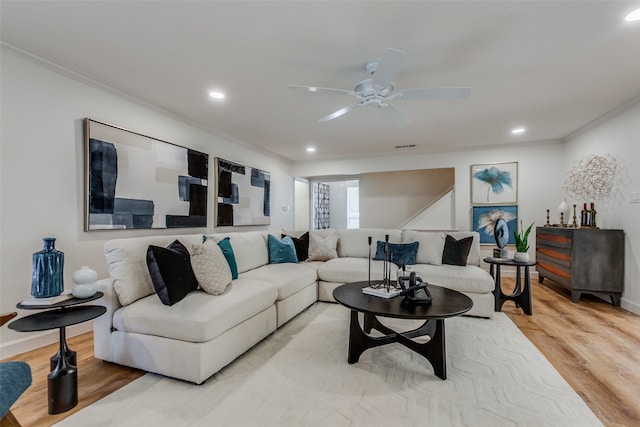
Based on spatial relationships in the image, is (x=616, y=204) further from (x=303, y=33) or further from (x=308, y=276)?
(x=303, y=33)

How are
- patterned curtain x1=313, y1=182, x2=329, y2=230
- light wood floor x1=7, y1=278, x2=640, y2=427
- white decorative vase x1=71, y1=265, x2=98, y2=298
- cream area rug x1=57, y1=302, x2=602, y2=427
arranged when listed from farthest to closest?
1. patterned curtain x1=313, y1=182, x2=329, y2=230
2. white decorative vase x1=71, y1=265, x2=98, y2=298
3. light wood floor x1=7, y1=278, x2=640, y2=427
4. cream area rug x1=57, y1=302, x2=602, y2=427

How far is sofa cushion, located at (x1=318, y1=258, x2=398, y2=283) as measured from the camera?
3.59 m

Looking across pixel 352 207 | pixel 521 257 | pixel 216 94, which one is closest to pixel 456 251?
pixel 521 257

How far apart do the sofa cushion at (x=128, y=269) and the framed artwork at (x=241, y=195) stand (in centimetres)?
214

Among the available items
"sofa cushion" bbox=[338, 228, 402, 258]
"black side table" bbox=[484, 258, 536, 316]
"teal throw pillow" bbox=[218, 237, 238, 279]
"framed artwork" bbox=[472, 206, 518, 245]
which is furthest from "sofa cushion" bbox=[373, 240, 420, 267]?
"framed artwork" bbox=[472, 206, 518, 245]

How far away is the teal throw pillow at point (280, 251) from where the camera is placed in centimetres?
384

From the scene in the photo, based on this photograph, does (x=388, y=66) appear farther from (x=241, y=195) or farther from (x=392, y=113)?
(x=241, y=195)

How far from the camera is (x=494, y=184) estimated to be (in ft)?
17.7

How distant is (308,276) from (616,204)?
156 inches

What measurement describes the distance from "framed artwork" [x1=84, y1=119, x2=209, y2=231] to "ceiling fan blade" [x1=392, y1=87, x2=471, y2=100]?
2787mm

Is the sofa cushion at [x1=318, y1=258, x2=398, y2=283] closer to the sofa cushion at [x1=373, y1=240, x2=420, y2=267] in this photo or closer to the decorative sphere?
the sofa cushion at [x1=373, y1=240, x2=420, y2=267]

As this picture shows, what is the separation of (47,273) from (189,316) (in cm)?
99

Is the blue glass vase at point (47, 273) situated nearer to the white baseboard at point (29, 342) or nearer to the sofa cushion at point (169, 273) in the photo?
the sofa cushion at point (169, 273)

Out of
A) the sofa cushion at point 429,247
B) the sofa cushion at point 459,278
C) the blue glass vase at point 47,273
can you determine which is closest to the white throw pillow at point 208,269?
the blue glass vase at point 47,273
